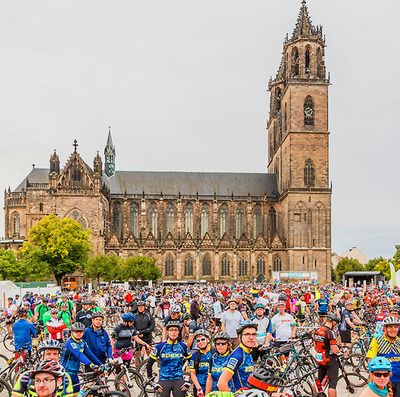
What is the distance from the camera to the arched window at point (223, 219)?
7719cm

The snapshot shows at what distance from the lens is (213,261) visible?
72.3m

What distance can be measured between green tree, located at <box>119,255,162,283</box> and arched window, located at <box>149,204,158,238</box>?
12477mm

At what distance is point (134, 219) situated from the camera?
250ft

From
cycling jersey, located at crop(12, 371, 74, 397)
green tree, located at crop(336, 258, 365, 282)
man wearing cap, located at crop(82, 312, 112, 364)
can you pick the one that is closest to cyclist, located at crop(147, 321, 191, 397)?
man wearing cap, located at crop(82, 312, 112, 364)

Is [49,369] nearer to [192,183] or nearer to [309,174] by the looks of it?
[309,174]

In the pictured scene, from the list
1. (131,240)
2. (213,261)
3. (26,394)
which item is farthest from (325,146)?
(26,394)

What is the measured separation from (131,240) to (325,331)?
64.0 m

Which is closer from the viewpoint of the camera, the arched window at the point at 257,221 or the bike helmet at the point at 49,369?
the bike helmet at the point at 49,369

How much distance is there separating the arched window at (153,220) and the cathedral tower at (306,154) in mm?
18053

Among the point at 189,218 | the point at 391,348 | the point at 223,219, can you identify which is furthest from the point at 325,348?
the point at 223,219

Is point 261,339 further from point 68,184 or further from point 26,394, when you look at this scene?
point 68,184

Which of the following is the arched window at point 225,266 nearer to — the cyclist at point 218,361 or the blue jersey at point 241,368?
the cyclist at point 218,361

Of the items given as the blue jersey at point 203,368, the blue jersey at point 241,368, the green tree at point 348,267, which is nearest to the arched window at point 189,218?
the green tree at point 348,267

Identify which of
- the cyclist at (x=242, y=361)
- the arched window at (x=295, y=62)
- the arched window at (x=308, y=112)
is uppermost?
the arched window at (x=295, y=62)
